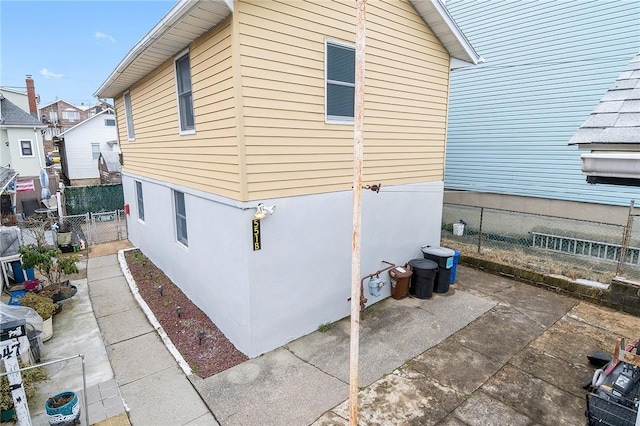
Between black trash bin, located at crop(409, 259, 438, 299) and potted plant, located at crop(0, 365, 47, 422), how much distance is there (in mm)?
7207

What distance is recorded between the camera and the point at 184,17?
516 cm

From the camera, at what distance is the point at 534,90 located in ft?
36.0

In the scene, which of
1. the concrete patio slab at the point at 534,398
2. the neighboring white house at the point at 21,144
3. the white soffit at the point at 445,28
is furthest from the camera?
the neighboring white house at the point at 21,144

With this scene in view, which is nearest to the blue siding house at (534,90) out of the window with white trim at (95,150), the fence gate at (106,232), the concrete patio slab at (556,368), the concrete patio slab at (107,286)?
the concrete patio slab at (556,368)

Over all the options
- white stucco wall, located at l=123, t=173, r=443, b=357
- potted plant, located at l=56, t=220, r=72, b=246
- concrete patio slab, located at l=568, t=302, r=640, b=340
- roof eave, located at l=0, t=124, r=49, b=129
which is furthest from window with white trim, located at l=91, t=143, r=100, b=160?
concrete patio slab, located at l=568, t=302, r=640, b=340

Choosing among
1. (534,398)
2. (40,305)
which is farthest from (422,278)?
(40,305)

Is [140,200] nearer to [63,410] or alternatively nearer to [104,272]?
[104,272]

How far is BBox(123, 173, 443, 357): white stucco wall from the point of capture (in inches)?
224

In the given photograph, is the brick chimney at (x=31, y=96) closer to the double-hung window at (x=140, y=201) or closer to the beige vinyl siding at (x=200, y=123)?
the double-hung window at (x=140, y=201)

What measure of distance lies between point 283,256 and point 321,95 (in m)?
2.98

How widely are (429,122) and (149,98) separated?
24.4ft

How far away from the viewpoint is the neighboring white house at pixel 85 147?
3022 centimetres

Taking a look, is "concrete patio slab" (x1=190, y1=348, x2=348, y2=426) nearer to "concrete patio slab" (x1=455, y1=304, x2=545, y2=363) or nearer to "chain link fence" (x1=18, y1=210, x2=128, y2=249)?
"concrete patio slab" (x1=455, y1=304, x2=545, y2=363)

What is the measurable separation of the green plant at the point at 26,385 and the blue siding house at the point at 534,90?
42.8 ft
